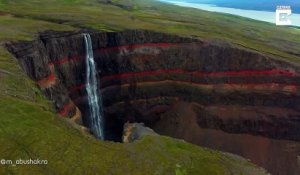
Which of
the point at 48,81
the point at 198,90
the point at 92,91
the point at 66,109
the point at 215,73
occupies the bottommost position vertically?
the point at 198,90

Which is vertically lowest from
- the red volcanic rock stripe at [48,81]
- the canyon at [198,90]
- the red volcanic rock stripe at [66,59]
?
the canyon at [198,90]

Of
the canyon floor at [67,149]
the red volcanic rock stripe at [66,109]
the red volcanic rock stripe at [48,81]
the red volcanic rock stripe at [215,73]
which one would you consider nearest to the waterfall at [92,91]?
the red volcanic rock stripe at [215,73]

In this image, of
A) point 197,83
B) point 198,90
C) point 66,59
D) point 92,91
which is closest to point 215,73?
point 197,83

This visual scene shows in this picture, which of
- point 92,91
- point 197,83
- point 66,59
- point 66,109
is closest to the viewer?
point 66,109

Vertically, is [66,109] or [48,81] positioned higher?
[48,81]

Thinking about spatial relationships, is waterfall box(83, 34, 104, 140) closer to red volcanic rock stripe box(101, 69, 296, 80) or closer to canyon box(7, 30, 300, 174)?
canyon box(7, 30, 300, 174)

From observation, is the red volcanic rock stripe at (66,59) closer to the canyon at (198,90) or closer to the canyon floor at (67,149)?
the canyon at (198,90)

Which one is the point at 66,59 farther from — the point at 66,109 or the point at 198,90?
the point at 198,90

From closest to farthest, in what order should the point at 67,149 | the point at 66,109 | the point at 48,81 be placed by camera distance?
the point at 67,149
the point at 48,81
the point at 66,109
